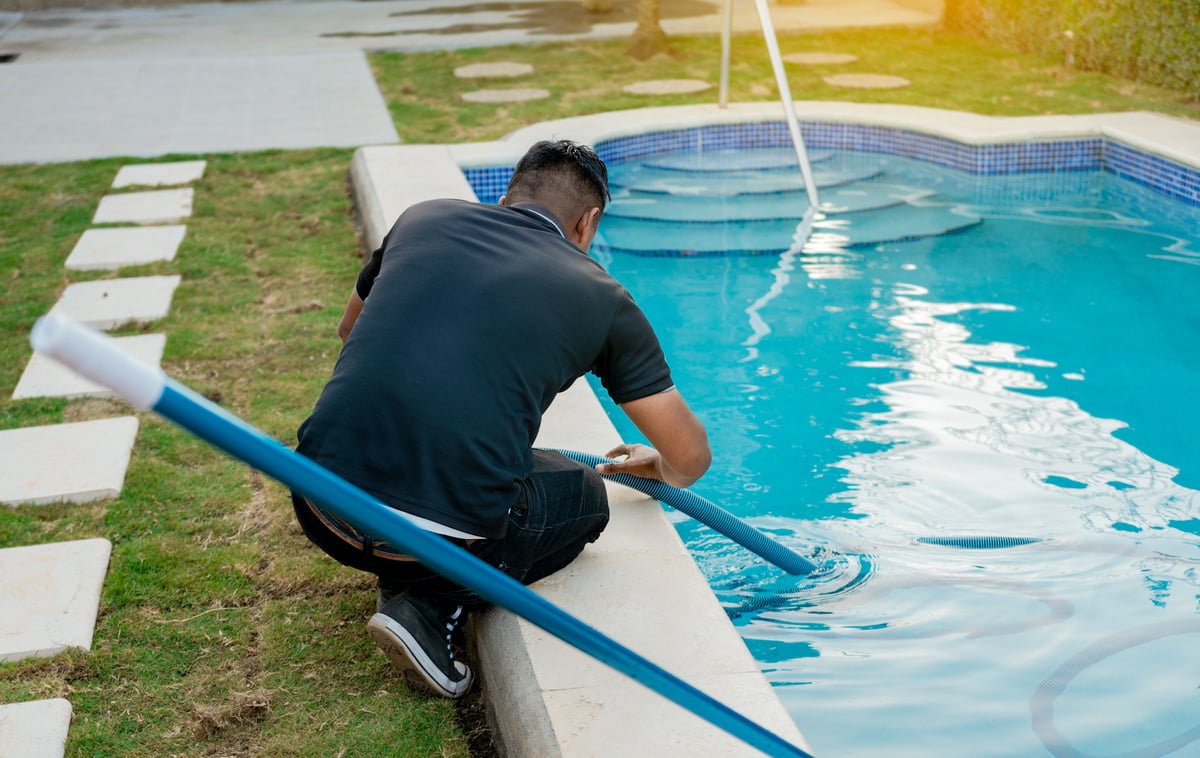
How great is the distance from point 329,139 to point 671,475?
6.27 m

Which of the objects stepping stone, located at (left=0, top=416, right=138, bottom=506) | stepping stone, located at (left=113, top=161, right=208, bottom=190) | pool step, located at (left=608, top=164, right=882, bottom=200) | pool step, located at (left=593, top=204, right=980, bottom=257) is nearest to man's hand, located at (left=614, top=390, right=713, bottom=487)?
stepping stone, located at (left=0, top=416, right=138, bottom=506)

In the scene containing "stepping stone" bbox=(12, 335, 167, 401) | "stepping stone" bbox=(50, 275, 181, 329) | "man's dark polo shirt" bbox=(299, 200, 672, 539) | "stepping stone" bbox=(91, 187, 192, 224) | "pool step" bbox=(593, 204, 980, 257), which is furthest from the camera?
"pool step" bbox=(593, 204, 980, 257)

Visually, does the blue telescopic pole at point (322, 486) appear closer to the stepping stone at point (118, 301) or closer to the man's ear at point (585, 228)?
the man's ear at point (585, 228)

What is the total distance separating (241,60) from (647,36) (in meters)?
4.12

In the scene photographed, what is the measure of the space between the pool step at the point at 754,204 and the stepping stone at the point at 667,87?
2.35 meters

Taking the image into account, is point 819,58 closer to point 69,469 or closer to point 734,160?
point 734,160

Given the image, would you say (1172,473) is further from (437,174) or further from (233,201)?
(233,201)

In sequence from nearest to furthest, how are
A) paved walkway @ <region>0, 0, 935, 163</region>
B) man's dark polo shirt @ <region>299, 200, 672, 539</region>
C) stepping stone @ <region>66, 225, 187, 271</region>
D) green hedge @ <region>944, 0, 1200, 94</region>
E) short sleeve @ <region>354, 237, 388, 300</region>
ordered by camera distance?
man's dark polo shirt @ <region>299, 200, 672, 539</region> → short sleeve @ <region>354, 237, 388, 300</region> → stepping stone @ <region>66, 225, 187, 271</region> → paved walkway @ <region>0, 0, 935, 163</region> → green hedge @ <region>944, 0, 1200, 94</region>

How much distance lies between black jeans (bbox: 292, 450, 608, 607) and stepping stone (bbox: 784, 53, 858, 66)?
9.06 metres

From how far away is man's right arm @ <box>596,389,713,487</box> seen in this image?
8.38ft

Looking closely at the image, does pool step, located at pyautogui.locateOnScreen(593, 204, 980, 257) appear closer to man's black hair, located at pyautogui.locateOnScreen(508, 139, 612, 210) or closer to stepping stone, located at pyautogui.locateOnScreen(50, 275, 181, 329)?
stepping stone, located at pyautogui.locateOnScreen(50, 275, 181, 329)

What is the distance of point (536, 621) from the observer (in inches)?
60.4

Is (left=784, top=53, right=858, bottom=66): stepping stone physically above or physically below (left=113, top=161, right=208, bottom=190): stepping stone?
above

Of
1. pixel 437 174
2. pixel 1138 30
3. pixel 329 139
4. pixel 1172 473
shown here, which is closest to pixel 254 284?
pixel 437 174
